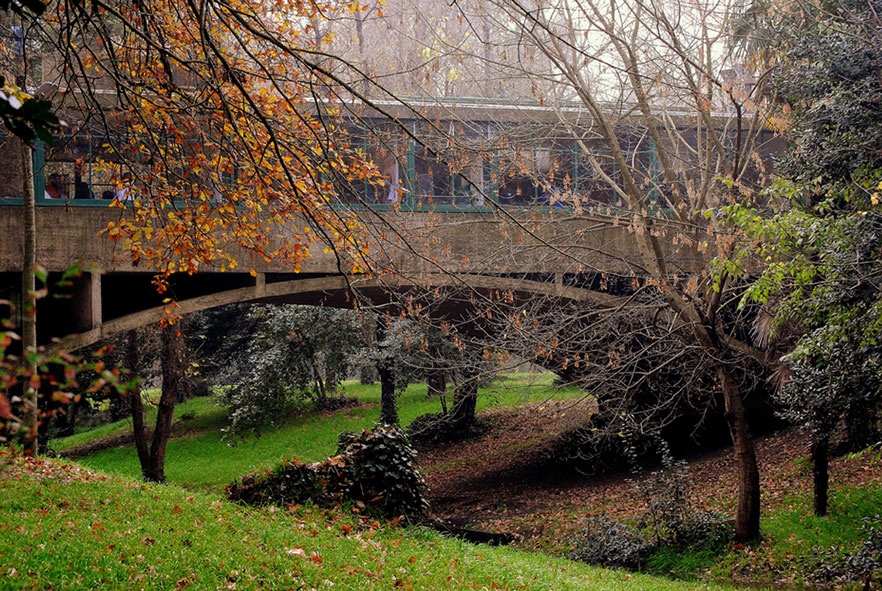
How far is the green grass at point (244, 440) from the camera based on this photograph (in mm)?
19453

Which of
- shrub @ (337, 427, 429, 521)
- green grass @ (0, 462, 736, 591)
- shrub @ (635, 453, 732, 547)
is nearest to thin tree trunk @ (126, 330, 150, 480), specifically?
green grass @ (0, 462, 736, 591)

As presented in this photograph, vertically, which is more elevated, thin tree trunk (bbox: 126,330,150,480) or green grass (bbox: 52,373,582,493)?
thin tree trunk (bbox: 126,330,150,480)

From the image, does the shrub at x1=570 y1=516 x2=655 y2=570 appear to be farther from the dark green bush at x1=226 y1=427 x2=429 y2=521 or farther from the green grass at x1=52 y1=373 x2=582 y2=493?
the green grass at x1=52 y1=373 x2=582 y2=493

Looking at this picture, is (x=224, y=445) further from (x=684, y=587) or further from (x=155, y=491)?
(x=684, y=587)

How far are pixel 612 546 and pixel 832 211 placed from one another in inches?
196

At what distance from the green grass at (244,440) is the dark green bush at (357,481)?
27.0 ft

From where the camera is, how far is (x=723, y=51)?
412 inches

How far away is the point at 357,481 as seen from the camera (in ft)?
30.2

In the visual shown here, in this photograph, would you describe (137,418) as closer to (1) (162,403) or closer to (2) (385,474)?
(1) (162,403)

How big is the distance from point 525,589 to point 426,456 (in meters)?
14.8

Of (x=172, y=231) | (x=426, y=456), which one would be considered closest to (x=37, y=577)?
(x=172, y=231)

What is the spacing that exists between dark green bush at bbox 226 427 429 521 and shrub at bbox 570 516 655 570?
251cm

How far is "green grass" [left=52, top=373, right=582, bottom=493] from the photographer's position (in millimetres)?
19453

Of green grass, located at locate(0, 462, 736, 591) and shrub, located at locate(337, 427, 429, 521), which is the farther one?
shrub, located at locate(337, 427, 429, 521)
